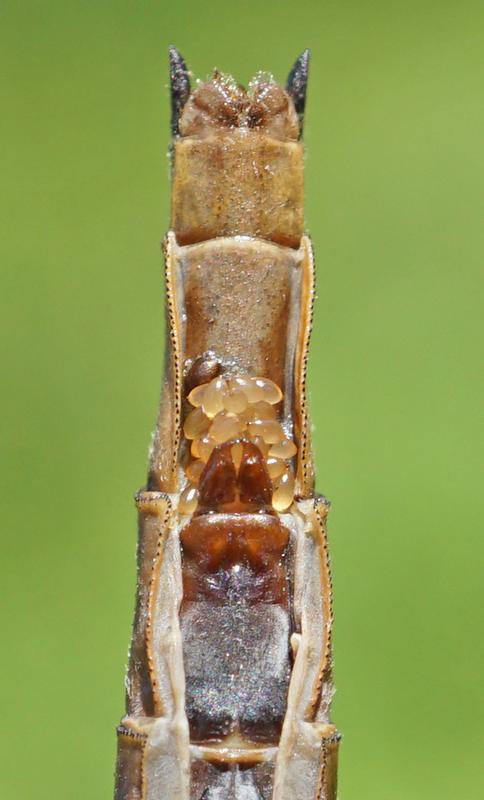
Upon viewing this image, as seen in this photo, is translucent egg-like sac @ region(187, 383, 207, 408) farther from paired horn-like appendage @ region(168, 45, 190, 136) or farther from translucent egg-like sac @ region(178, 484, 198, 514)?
paired horn-like appendage @ region(168, 45, 190, 136)

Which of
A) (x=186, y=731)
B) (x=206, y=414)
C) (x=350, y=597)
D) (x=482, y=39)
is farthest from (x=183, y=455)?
(x=482, y=39)

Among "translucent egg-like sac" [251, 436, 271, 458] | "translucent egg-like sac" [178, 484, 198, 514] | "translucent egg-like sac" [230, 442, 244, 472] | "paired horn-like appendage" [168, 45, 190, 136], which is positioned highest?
"paired horn-like appendage" [168, 45, 190, 136]

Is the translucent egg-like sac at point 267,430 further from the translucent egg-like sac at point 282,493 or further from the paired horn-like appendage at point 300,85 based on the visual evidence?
the paired horn-like appendage at point 300,85

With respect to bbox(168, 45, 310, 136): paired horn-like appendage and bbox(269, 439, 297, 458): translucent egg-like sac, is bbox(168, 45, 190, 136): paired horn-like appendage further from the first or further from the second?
bbox(269, 439, 297, 458): translucent egg-like sac

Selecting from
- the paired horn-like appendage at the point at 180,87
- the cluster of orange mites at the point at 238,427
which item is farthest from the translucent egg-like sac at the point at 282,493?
the paired horn-like appendage at the point at 180,87

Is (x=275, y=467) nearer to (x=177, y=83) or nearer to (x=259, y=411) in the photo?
(x=259, y=411)

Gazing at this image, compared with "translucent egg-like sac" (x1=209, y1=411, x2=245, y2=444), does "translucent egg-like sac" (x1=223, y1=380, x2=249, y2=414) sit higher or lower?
higher

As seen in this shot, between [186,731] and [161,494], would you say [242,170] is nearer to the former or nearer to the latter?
[161,494]

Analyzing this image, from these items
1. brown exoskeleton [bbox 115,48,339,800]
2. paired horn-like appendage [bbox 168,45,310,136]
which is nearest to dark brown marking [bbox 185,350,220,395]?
brown exoskeleton [bbox 115,48,339,800]
